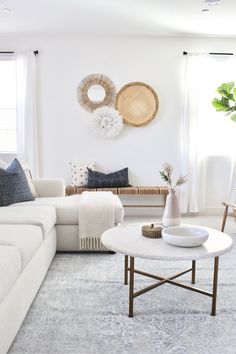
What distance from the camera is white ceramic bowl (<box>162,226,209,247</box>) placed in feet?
6.97

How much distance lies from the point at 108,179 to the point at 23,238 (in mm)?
2736

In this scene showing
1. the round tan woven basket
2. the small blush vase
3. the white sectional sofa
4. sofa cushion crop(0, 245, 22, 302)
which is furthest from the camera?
the small blush vase

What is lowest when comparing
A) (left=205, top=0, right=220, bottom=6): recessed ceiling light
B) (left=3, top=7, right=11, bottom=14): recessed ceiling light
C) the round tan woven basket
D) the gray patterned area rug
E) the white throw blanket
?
the gray patterned area rug

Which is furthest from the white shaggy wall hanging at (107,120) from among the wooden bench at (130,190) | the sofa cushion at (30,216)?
the sofa cushion at (30,216)

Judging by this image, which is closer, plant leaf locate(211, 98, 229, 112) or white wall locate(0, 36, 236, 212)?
plant leaf locate(211, 98, 229, 112)

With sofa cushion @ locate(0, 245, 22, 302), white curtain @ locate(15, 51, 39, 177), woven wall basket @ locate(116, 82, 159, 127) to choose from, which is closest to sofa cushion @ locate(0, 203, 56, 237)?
sofa cushion @ locate(0, 245, 22, 302)

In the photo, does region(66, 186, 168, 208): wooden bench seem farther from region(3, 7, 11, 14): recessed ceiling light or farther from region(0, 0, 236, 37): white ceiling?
region(3, 7, 11, 14): recessed ceiling light

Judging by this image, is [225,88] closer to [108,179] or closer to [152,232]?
[108,179]

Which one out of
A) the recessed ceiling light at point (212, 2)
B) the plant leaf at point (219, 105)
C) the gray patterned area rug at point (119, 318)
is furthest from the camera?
the plant leaf at point (219, 105)

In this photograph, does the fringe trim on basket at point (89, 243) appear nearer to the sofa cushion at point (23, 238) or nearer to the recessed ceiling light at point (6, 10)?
the sofa cushion at point (23, 238)

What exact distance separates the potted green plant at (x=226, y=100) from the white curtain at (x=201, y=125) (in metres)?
0.26

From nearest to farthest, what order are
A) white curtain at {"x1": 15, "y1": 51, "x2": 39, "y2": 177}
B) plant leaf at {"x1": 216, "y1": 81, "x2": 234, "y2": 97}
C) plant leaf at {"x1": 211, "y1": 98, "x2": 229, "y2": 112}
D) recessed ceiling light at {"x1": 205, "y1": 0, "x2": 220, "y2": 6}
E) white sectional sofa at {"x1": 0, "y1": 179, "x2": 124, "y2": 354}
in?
white sectional sofa at {"x1": 0, "y1": 179, "x2": 124, "y2": 354}
recessed ceiling light at {"x1": 205, "y1": 0, "x2": 220, "y2": 6}
plant leaf at {"x1": 216, "y1": 81, "x2": 234, "y2": 97}
plant leaf at {"x1": 211, "y1": 98, "x2": 229, "y2": 112}
white curtain at {"x1": 15, "y1": 51, "x2": 39, "y2": 177}

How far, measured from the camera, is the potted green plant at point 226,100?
4.61 meters

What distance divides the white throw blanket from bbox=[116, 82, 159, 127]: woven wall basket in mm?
2021
